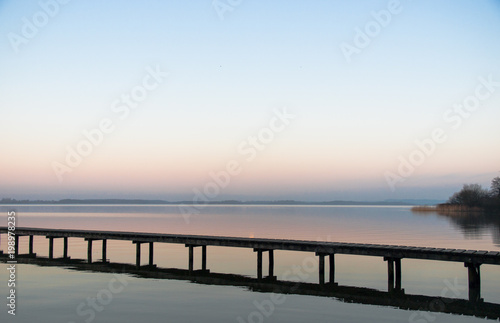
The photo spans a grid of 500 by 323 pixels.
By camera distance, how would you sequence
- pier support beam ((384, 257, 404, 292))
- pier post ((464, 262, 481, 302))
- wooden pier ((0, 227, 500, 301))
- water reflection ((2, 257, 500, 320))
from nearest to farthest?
water reflection ((2, 257, 500, 320)), wooden pier ((0, 227, 500, 301)), pier post ((464, 262, 481, 302)), pier support beam ((384, 257, 404, 292))

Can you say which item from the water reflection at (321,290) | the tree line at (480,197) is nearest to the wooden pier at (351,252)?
the water reflection at (321,290)

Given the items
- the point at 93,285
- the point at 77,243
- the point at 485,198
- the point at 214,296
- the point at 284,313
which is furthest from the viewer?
the point at 485,198

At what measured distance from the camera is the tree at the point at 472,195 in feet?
321

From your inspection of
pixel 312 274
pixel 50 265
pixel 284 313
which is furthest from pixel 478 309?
pixel 50 265

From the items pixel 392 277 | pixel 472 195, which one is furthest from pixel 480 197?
pixel 392 277

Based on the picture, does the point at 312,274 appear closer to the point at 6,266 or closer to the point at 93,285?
the point at 93,285

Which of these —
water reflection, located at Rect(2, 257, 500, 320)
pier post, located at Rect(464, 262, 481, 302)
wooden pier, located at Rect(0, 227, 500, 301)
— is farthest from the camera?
pier post, located at Rect(464, 262, 481, 302)

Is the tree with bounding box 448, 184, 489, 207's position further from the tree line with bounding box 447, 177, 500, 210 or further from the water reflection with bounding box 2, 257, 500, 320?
the water reflection with bounding box 2, 257, 500, 320

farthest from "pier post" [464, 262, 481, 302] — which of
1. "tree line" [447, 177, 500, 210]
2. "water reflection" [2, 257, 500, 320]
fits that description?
"tree line" [447, 177, 500, 210]

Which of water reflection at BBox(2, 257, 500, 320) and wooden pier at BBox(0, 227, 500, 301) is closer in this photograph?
water reflection at BBox(2, 257, 500, 320)

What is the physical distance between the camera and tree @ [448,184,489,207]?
97.7 m

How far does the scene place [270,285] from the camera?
20.6 metres

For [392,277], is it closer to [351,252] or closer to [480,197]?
[351,252]

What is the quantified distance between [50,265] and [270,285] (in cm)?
1271
